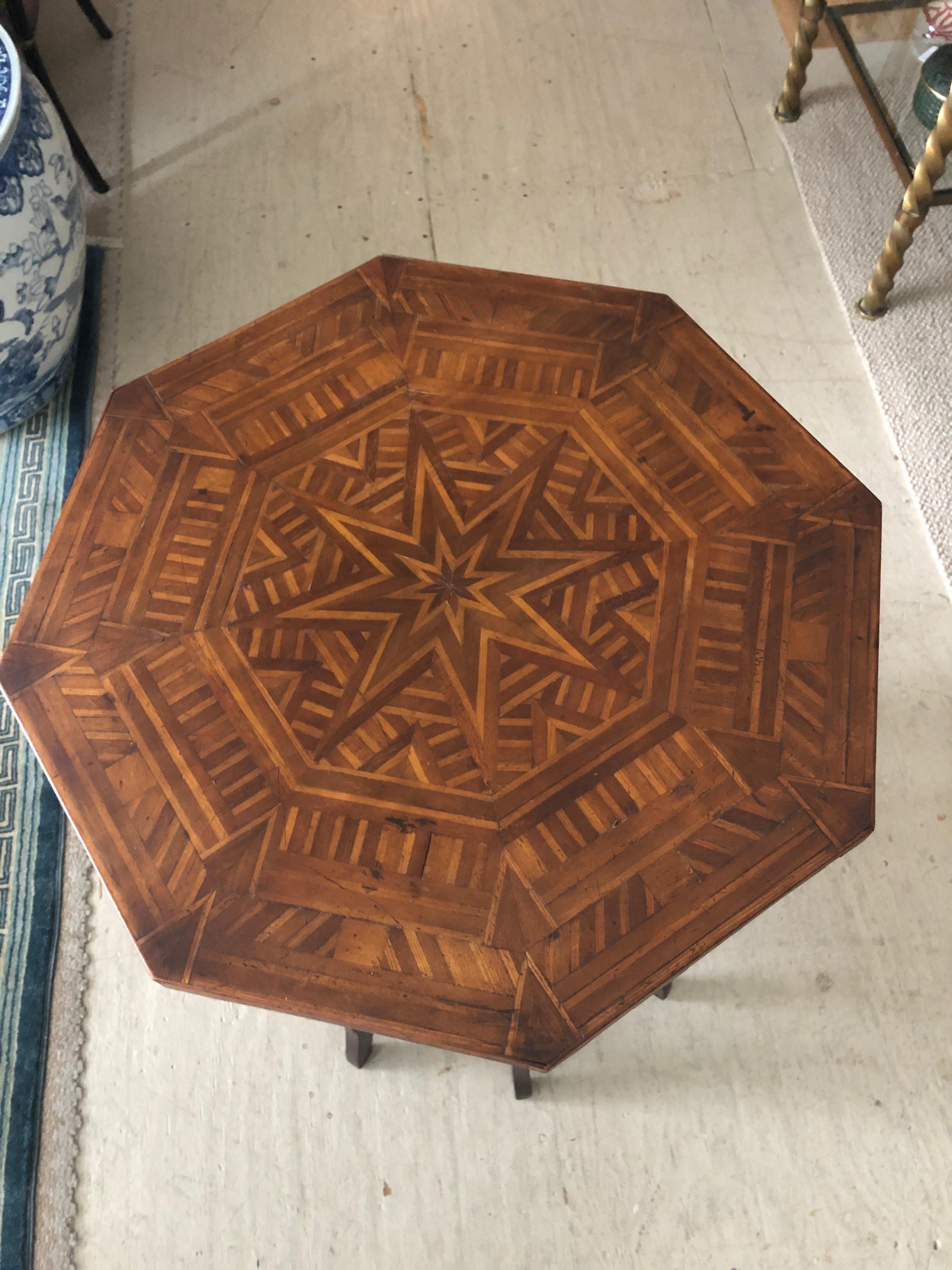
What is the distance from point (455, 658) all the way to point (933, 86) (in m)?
1.75

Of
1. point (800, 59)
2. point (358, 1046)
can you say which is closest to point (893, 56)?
point (800, 59)

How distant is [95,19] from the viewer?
2.59 metres

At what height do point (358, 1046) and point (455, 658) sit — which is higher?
point (455, 658)

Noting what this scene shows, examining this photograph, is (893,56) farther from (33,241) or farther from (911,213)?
(33,241)

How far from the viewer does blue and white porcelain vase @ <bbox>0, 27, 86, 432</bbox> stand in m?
1.71

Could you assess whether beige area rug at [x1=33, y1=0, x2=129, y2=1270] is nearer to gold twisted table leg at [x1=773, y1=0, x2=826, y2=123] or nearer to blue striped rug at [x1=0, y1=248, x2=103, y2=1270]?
blue striped rug at [x1=0, y1=248, x2=103, y2=1270]

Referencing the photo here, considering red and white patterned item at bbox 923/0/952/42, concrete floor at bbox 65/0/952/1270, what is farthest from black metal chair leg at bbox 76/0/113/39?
red and white patterned item at bbox 923/0/952/42

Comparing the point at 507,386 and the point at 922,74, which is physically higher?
the point at 507,386

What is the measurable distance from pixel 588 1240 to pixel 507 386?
3.85 ft

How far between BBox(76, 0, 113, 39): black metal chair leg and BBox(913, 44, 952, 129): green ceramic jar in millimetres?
2028

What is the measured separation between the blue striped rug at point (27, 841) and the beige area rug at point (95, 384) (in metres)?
0.01

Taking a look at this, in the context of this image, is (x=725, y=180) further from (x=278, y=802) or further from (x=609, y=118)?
(x=278, y=802)

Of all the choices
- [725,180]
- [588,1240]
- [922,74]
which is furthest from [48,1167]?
[922,74]

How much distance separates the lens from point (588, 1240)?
137 centimetres
